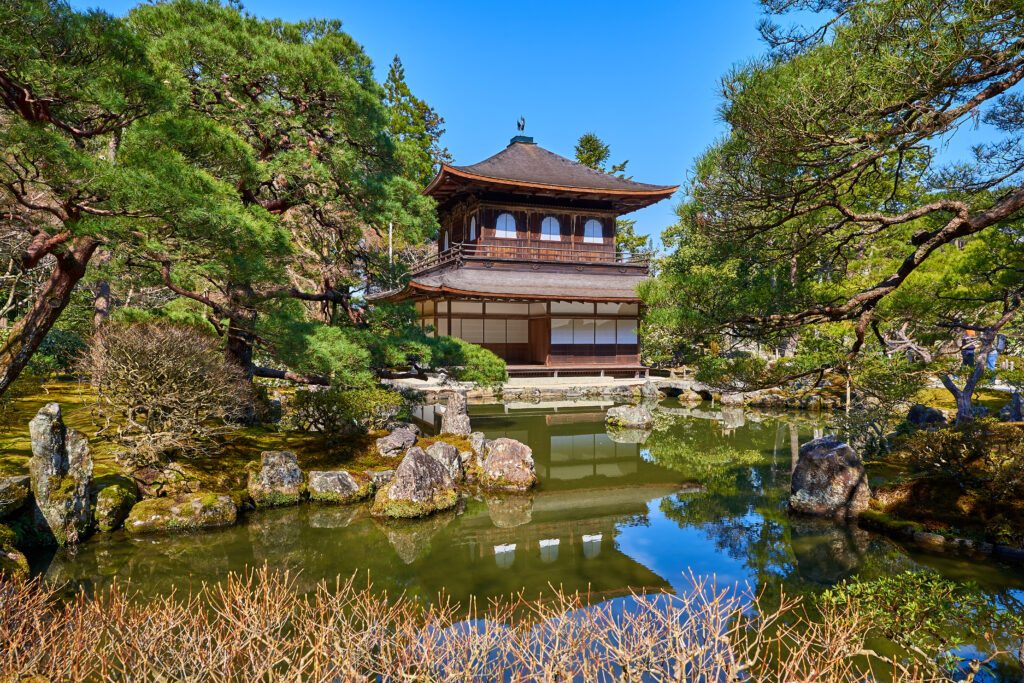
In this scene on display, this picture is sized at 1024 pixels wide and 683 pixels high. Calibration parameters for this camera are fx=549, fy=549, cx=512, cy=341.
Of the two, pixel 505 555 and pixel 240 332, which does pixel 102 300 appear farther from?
pixel 505 555

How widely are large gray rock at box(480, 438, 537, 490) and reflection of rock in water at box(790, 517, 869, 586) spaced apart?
3.68 meters

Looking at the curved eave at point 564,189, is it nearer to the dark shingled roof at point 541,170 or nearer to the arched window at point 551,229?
the dark shingled roof at point 541,170

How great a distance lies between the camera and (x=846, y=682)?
248cm

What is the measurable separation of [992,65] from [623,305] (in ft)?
52.5

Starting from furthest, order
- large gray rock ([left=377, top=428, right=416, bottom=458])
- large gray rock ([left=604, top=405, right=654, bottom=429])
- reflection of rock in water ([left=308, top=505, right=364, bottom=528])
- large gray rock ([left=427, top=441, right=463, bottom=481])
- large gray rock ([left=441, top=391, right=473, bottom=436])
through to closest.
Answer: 1. large gray rock ([left=604, top=405, right=654, bottom=429])
2. large gray rock ([left=441, top=391, right=473, bottom=436])
3. large gray rock ([left=377, top=428, right=416, bottom=458])
4. large gray rock ([left=427, top=441, right=463, bottom=481])
5. reflection of rock in water ([left=308, top=505, right=364, bottom=528])

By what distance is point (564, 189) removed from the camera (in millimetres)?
18859

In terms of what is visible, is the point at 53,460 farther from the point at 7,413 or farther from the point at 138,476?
the point at 7,413

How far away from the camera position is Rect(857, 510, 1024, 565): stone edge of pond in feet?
18.1

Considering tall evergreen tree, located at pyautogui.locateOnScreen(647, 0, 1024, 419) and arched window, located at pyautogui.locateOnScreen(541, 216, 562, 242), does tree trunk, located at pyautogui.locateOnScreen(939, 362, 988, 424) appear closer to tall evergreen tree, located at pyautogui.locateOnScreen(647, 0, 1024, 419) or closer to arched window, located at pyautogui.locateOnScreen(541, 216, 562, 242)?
tall evergreen tree, located at pyautogui.locateOnScreen(647, 0, 1024, 419)

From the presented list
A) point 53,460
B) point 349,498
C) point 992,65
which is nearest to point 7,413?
point 53,460

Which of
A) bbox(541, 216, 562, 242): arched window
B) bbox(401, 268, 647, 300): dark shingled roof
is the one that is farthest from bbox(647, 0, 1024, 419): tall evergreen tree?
bbox(541, 216, 562, 242): arched window

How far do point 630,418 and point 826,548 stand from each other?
24.3 feet

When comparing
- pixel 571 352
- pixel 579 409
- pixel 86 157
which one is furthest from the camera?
pixel 571 352

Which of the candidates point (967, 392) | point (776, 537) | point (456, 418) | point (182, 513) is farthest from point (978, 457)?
point (182, 513)
